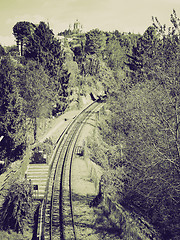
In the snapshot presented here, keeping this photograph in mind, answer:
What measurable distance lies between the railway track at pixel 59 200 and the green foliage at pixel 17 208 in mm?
1229

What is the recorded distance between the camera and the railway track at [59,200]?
13.7 metres

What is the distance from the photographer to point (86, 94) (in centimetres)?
5384

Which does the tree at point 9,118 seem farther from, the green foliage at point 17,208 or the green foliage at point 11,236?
the green foliage at point 11,236

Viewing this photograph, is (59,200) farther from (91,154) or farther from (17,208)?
(91,154)

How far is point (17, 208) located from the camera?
14.9m

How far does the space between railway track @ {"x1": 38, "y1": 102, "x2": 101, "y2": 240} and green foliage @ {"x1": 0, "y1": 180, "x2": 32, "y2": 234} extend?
→ 123 cm

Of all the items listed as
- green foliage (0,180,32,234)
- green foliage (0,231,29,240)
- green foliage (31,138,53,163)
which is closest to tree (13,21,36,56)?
green foliage (31,138,53,163)

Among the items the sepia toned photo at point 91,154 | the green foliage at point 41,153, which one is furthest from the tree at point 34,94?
the green foliage at point 41,153

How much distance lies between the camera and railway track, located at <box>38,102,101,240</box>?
13695mm

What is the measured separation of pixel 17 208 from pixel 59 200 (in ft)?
11.2

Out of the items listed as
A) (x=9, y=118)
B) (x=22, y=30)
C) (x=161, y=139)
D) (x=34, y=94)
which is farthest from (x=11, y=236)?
(x=22, y=30)

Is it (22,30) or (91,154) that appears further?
(22,30)

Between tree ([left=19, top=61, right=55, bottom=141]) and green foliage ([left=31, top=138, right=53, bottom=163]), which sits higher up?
tree ([left=19, top=61, right=55, bottom=141])

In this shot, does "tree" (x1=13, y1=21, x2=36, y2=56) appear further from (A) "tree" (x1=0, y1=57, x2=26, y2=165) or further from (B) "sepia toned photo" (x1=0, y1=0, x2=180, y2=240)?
(A) "tree" (x1=0, y1=57, x2=26, y2=165)
